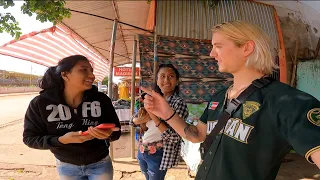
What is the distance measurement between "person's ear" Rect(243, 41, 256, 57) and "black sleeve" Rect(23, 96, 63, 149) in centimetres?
161

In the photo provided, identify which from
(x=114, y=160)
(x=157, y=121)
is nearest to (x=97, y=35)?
(x=114, y=160)

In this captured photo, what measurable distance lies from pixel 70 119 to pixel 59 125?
103 mm

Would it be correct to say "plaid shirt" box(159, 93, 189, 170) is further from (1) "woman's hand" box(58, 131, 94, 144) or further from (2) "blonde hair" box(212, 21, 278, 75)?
(2) "blonde hair" box(212, 21, 278, 75)

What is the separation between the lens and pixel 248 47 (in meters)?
1.17

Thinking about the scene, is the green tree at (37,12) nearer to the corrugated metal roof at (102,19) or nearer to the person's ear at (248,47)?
the corrugated metal roof at (102,19)

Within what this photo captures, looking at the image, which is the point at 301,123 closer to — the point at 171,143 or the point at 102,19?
the point at 171,143

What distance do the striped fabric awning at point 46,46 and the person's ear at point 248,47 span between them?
5.32 metres

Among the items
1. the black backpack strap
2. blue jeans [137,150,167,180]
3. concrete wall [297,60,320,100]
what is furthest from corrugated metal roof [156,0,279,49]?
the black backpack strap

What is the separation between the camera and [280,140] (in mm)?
967

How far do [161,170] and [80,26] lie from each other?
16.7ft

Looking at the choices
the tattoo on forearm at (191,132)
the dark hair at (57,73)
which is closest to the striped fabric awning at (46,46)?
the dark hair at (57,73)

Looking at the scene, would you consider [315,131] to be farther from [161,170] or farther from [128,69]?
[128,69]

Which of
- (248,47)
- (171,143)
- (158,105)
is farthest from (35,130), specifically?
(248,47)

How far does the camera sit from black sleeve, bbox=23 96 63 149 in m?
1.87
